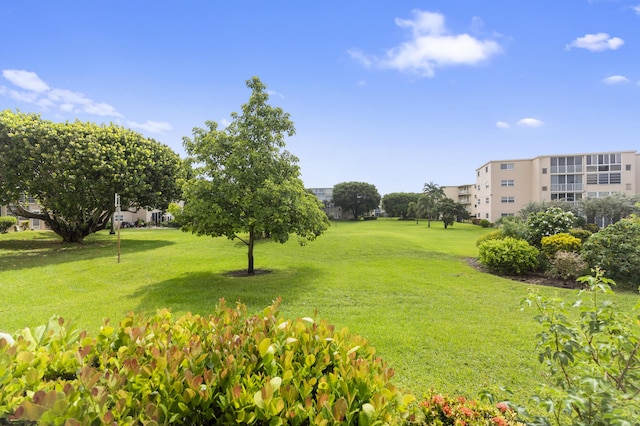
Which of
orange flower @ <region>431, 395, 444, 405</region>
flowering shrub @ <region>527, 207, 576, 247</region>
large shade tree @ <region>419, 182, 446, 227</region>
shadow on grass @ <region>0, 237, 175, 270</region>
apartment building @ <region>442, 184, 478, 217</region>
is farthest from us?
apartment building @ <region>442, 184, 478, 217</region>

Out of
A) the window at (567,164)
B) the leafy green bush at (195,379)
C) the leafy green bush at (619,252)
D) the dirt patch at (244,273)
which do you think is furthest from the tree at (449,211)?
the leafy green bush at (195,379)

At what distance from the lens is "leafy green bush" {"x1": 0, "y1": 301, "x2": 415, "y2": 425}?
154 cm

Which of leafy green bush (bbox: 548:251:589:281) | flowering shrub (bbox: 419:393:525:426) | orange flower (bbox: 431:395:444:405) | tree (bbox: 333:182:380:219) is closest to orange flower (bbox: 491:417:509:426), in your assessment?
flowering shrub (bbox: 419:393:525:426)

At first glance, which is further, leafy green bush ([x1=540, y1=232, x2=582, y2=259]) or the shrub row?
leafy green bush ([x1=540, y1=232, x2=582, y2=259])

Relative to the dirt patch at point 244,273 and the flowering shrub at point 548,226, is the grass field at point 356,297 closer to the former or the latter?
the dirt patch at point 244,273

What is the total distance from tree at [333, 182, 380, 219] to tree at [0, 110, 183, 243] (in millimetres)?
46020

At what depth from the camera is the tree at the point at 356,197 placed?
2469 inches

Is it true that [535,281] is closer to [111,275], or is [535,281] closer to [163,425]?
[163,425]

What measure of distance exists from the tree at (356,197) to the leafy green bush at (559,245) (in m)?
51.0

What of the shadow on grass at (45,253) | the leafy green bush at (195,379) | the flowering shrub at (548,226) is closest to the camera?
the leafy green bush at (195,379)

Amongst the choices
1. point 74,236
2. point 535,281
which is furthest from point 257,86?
point 74,236

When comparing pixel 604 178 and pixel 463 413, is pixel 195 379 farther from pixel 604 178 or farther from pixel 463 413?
pixel 604 178

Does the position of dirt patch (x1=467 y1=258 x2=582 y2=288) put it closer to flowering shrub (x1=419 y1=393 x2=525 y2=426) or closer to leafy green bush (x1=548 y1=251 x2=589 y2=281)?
leafy green bush (x1=548 y1=251 x2=589 y2=281)

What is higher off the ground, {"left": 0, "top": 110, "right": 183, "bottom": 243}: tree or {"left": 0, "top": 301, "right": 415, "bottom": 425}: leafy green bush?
{"left": 0, "top": 110, "right": 183, "bottom": 243}: tree
